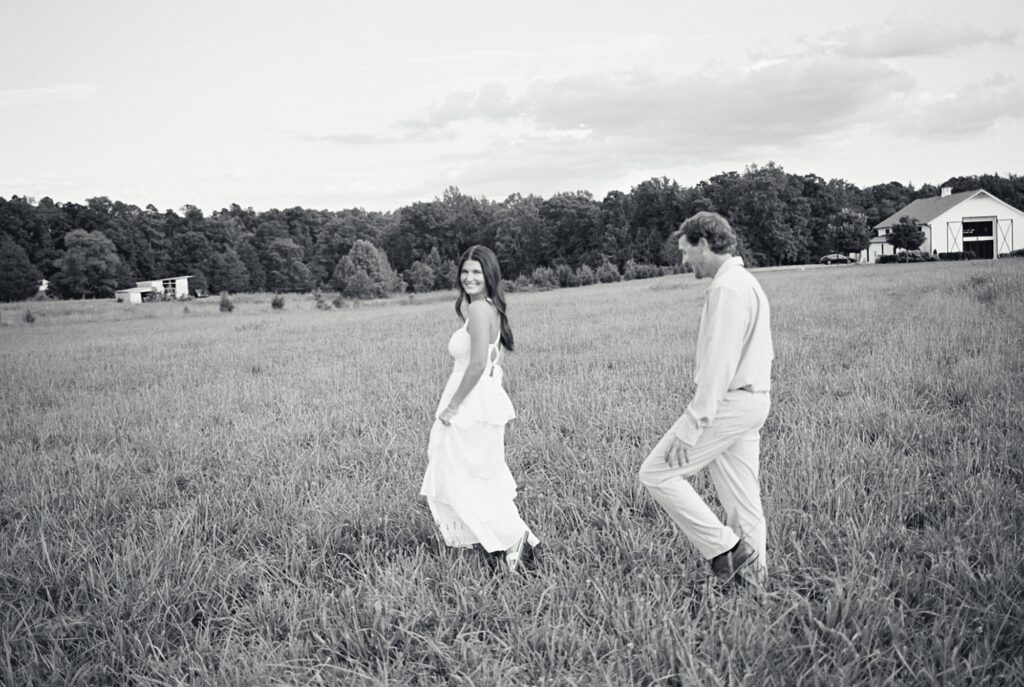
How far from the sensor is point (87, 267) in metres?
71.1

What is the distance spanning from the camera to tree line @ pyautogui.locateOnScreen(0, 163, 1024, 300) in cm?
7000

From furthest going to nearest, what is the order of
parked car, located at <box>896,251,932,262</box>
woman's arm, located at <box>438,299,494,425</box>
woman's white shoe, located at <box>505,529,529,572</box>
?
parked car, located at <box>896,251,932,262</box>, woman's arm, located at <box>438,299,494,425</box>, woman's white shoe, located at <box>505,529,529,572</box>

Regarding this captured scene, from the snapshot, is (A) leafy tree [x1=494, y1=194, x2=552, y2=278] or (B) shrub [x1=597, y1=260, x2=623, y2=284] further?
(A) leafy tree [x1=494, y1=194, x2=552, y2=278]

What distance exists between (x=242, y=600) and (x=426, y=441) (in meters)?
3.37

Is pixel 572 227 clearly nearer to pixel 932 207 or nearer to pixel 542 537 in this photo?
pixel 932 207

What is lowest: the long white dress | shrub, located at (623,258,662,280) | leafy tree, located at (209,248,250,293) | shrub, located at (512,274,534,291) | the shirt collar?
the long white dress

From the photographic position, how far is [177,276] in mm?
85812

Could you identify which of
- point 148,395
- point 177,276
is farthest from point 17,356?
point 177,276

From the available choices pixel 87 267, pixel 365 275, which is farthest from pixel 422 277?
pixel 87 267

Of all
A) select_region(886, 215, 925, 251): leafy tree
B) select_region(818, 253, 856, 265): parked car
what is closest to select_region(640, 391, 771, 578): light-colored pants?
select_region(886, 215, 925, 251): leafy tree

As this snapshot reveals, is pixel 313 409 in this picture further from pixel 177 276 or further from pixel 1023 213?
pixel 177 276

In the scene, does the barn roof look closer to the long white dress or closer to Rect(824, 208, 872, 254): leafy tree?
Rect(824, 208, 872, 254): leafy tree

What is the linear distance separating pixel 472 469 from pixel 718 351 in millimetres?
1888

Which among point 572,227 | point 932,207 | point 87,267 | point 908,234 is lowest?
point 908,234
